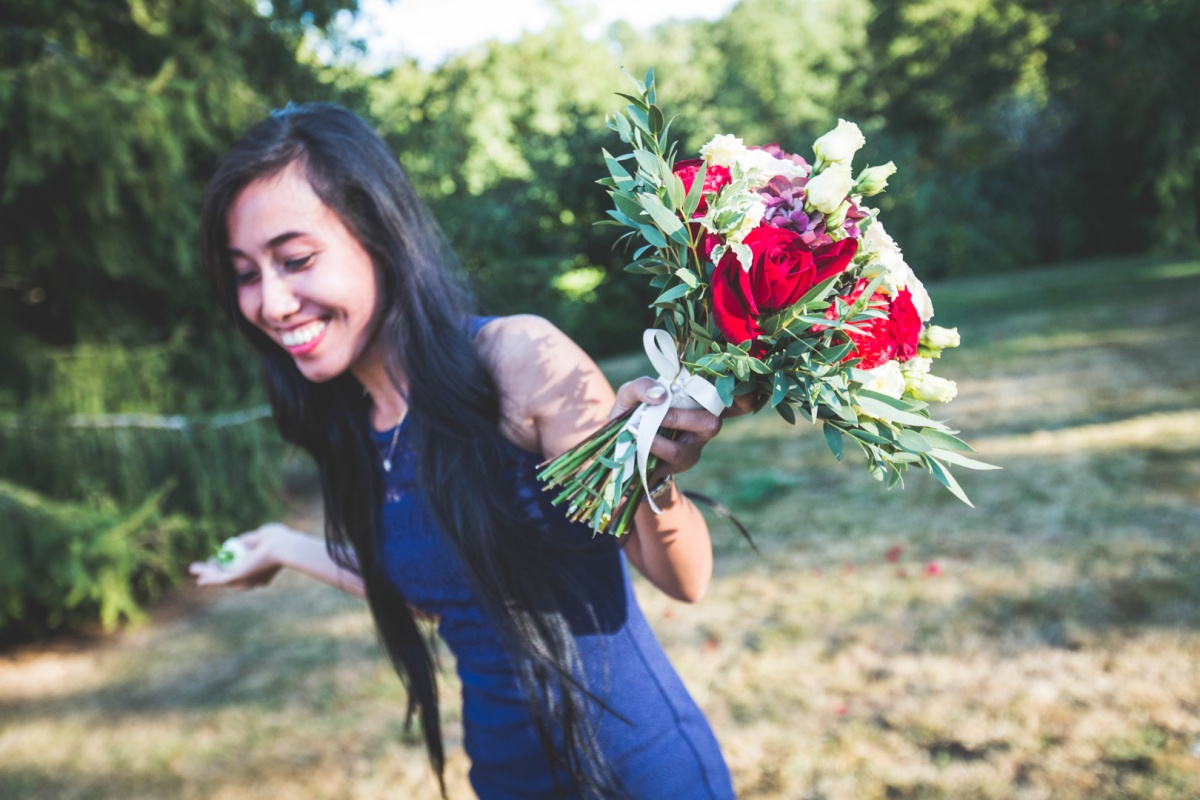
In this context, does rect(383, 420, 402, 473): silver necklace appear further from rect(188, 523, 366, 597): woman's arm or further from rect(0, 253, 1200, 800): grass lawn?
rect(0, 253, 1200, 800): grass lawn

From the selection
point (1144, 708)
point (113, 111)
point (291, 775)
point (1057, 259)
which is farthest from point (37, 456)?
point (1057, 259)

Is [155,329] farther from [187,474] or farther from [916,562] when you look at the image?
[916,562]

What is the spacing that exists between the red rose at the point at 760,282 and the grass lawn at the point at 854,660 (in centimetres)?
236

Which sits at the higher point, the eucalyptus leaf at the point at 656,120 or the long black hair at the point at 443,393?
the eucalyptus leaf at the point at 656,120

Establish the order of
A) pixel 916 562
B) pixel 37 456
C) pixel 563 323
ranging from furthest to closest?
pixel 563 323
pixel 37 456
pixel 916 562

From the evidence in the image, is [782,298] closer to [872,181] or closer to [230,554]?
[872,181]

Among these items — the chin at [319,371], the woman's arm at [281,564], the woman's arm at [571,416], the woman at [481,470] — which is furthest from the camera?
the woman's arm at [281,564]

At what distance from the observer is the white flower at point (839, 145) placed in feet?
3.75

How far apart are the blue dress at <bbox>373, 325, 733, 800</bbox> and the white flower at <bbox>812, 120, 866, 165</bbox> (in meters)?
0.76

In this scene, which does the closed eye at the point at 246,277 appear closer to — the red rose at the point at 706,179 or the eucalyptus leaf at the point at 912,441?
the red rose at the point at 706,179

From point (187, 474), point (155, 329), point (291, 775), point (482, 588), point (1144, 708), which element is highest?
point (155, 329)

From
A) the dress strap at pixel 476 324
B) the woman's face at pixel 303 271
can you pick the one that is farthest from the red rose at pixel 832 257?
the woman's face at pixel 303 271

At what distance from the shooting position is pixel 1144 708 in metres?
2.96

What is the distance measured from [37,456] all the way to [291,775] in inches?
111
